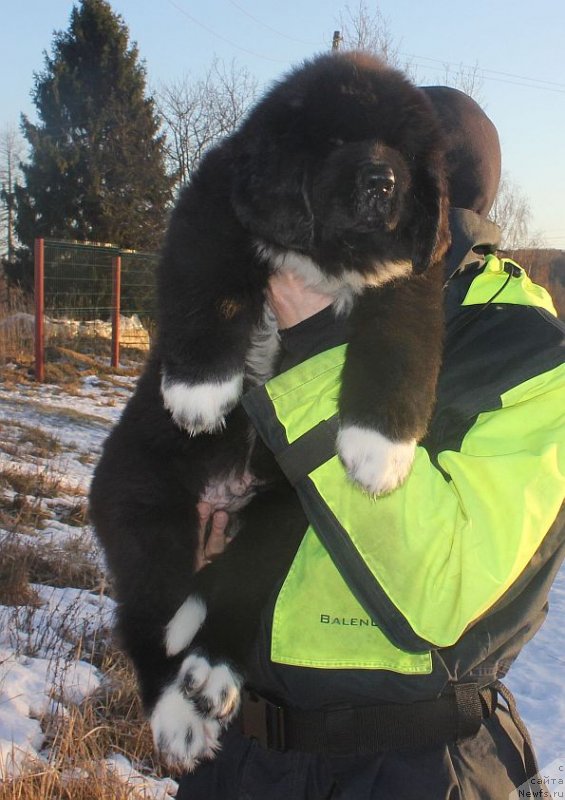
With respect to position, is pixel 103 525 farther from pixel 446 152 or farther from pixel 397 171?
pixel 446 152

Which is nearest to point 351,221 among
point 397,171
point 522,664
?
point 397,171

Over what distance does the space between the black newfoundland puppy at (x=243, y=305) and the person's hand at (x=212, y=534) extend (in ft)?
0.14

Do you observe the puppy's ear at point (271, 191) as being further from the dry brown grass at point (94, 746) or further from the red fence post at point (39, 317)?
the red fence post at point (39, 317)

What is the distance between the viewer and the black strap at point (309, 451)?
151 cm

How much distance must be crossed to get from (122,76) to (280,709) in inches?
992

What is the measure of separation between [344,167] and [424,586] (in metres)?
1.19

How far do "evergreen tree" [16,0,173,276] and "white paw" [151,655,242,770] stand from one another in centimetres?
2077

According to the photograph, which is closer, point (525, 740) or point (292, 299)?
point (525, 740)

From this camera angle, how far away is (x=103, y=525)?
7.39ft

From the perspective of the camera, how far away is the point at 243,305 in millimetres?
2174

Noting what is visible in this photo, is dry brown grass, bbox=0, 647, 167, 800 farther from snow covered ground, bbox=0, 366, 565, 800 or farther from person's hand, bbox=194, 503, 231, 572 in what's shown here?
person's hand, bbox=194, 503, 231, 572

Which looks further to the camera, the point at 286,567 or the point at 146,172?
the point at 146,172

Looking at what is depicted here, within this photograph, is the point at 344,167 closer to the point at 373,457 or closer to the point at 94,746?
the point at 373,457

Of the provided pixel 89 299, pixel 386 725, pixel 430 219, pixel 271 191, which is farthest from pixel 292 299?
pixel 89 299
